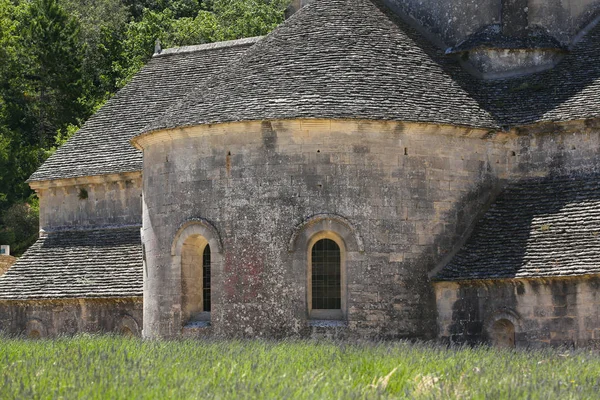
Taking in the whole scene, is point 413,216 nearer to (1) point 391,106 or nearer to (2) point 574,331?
(1) point 391,106

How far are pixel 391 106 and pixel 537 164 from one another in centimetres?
429

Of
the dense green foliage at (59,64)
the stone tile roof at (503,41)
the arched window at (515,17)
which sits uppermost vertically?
the dense green foliage at (59,64)

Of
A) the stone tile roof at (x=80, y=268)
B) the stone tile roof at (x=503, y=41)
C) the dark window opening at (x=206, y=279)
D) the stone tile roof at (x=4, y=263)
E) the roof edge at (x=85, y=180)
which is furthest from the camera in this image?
the stone tile roof at (x=4, y=263)

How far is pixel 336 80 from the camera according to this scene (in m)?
29.3

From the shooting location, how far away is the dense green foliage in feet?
200

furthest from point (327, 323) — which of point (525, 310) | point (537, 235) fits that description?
point (537, 235)

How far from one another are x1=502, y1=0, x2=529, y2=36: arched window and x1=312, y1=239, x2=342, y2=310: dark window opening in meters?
8.59

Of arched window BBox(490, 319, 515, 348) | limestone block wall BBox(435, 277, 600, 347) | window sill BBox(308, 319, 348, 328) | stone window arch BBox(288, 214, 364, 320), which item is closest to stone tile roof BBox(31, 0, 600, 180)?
stone window arch BBox(288, 214, 364, 320)

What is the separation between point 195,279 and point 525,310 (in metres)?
7.68

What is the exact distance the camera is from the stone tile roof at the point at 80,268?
34.7m

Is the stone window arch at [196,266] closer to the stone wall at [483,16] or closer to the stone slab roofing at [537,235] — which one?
the stone slab roofing at [537,235]

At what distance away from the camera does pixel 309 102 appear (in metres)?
28.7

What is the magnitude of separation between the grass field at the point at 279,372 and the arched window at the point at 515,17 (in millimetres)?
13305

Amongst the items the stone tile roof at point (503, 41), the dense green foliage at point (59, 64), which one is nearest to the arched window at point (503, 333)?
the stone tile roof at point (503, 41)
